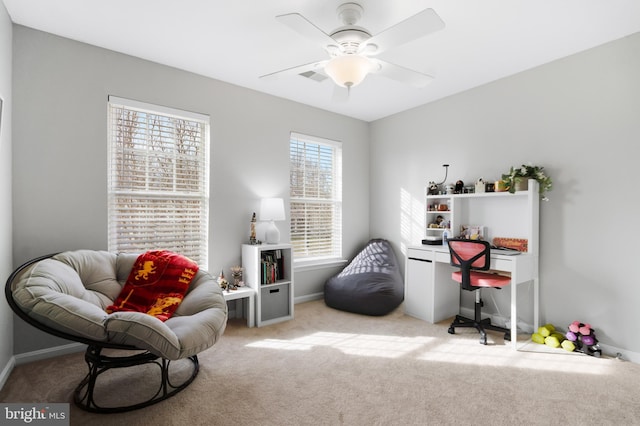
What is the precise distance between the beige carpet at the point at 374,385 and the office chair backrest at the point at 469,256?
65 cm

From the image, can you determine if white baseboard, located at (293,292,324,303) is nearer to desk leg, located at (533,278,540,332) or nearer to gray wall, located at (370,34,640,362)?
gray wall, located at (370,34,640,362)

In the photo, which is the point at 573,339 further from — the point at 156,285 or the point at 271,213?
the point at 156,285

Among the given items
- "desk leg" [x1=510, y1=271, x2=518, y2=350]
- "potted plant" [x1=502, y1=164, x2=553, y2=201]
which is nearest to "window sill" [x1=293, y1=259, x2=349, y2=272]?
"desk leg" [x1=510, y1=271, x2=518, y2=350]

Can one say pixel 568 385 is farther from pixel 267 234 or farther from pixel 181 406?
pixel 267 234

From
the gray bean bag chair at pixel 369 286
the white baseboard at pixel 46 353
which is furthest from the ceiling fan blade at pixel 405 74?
the white baseboard at pixel 46 353

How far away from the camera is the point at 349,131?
4.84 metres

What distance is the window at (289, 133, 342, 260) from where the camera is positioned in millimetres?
4352

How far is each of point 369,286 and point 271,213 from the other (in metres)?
1.45

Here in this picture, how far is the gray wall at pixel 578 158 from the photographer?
2670mm

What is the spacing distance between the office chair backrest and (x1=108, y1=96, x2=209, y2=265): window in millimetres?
2609

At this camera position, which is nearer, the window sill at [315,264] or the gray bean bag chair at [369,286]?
the gray bean bag chair at [369,286]

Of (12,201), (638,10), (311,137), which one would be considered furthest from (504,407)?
(12,201)

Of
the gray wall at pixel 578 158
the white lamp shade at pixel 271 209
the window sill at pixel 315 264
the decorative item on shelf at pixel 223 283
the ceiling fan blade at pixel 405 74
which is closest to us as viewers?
the ceiling fan blade at pixel 405 74

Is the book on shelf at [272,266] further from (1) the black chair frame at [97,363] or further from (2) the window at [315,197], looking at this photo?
(1) the black chair frame at [97,363]
